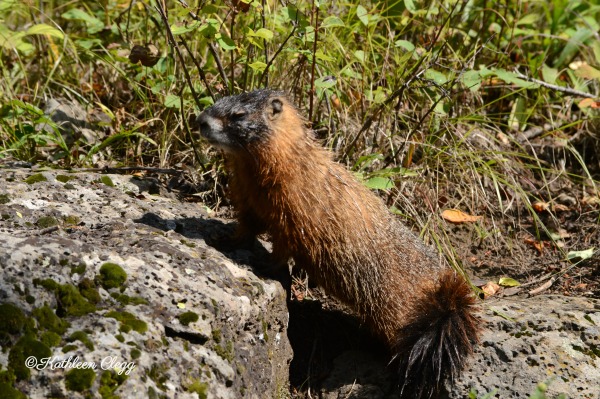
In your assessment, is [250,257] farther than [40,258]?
Yes

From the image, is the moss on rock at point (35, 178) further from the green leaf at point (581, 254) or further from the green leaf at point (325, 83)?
the green leaf at point (581, 254)

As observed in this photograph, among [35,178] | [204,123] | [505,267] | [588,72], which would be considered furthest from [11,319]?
[588,72]

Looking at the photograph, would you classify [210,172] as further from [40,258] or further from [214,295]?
[40,258]

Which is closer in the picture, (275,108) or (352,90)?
(275,108)

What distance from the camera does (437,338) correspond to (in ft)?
14.6

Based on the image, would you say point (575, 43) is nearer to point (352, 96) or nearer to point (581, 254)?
point (581, 254)

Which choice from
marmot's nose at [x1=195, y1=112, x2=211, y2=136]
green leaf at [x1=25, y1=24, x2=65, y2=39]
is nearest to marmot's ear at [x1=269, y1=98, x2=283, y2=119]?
marmot's nose at [x1=195, y1=112, x2=211, y2=136]

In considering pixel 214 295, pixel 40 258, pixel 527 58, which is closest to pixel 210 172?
pixel 214 295

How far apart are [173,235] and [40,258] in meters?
1.04

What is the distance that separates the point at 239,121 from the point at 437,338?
185cm

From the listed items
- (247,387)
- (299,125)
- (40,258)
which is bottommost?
(247,387)

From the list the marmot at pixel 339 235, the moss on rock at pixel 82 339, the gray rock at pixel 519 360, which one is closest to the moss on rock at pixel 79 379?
the moss on rock at pixel 82 339

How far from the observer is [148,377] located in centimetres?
329
